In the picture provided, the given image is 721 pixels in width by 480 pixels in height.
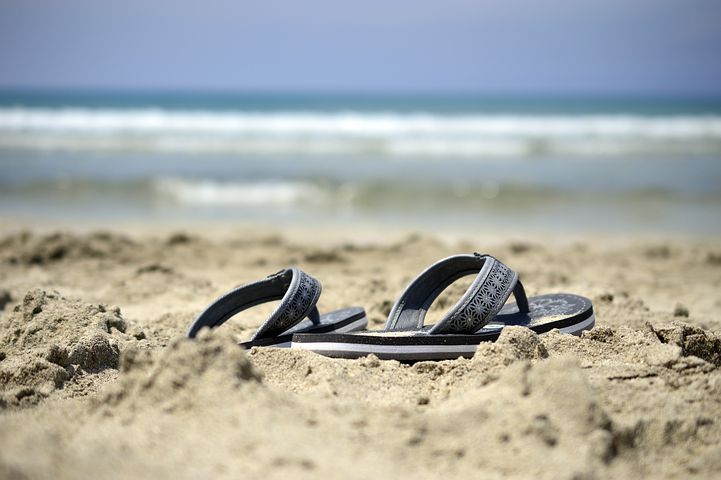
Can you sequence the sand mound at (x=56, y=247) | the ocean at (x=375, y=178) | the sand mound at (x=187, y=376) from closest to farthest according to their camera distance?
the sand mound at (x=187, y=376)
the sand mound at (x=56, y=247)
the ocean at (x=375, y=178)

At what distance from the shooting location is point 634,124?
26.0m

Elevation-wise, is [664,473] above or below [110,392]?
below

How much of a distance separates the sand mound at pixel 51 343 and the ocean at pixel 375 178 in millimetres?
5418

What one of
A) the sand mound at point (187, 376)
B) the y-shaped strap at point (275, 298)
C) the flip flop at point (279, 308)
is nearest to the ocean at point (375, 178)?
the flip flop at point (279, 308)

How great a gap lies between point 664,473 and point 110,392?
2010 millimetres

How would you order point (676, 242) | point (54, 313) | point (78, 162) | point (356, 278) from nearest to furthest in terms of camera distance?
1. point (54, 313)
2. point (356, 278)
3. point (676, 242)
4. point (78, 162)

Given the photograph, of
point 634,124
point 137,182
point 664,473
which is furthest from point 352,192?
point 634,124

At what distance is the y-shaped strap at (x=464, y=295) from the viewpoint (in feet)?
11.5

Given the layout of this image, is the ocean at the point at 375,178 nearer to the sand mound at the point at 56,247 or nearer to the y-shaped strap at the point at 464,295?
the sand mound at the point at 56,247

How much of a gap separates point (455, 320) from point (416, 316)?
600 mm

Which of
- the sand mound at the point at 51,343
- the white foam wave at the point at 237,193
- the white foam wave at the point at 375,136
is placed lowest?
the sand mound at the point at 51,343

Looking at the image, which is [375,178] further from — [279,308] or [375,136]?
[279,308]

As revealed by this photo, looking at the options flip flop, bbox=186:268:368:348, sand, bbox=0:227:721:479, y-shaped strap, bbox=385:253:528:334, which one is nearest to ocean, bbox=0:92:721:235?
sand, bbox=0:227:721:479

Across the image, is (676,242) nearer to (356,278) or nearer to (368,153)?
(356,278)
